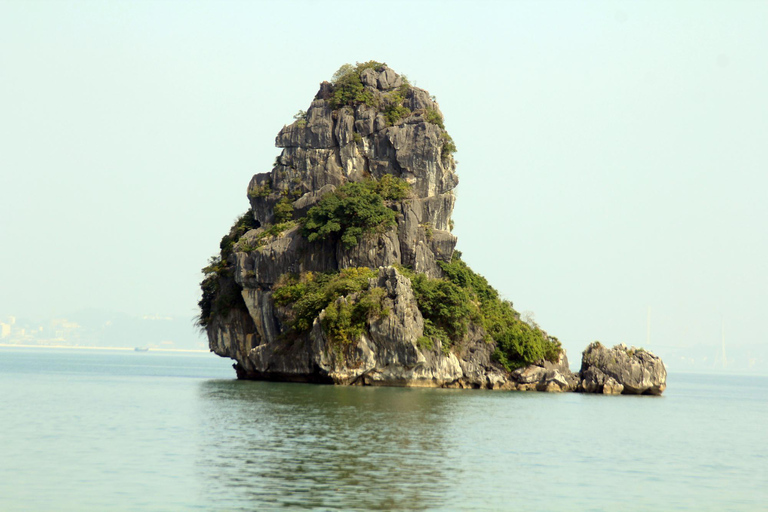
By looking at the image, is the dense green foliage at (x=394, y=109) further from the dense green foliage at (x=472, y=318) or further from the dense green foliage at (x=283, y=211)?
the dense green foliage at (x=472, y=318)

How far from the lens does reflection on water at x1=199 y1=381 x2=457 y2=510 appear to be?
67.9ft

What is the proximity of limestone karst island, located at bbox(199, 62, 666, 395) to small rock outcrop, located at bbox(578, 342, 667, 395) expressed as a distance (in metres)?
0.09

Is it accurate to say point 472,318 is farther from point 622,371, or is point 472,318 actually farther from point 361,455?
point 361,455

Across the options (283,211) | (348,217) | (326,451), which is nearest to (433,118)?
(348,217)

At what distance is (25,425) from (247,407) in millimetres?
10355

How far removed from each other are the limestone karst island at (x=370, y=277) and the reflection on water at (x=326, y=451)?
8.72 meters

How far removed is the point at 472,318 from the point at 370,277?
7.86 m

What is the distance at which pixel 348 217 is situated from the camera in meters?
59.8

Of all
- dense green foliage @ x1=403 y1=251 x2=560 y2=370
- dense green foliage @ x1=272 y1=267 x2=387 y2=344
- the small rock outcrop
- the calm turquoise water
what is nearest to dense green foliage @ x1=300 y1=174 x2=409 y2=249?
dense green foliage @ x1=272 y1=267 x2=387 y2=344

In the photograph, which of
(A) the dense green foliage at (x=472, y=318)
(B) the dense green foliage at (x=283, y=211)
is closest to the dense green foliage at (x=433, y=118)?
(A) the dense green foliage at (x=472, y=318)

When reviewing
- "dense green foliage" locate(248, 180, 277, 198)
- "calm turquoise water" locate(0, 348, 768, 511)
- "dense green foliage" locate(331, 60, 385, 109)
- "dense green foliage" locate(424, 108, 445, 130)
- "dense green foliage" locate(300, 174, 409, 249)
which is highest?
"dense green foliage" locate(331, 60, 385, 109)

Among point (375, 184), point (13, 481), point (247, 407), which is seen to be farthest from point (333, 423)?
point (375, 184)

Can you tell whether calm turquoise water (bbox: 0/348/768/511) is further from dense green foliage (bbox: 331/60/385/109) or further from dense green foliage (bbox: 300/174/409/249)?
dense green foliage (bbox: 331/60/385/109)

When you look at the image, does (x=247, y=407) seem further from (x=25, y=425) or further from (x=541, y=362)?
(x=541, y=362)
